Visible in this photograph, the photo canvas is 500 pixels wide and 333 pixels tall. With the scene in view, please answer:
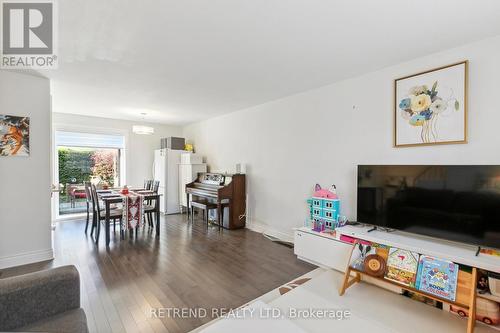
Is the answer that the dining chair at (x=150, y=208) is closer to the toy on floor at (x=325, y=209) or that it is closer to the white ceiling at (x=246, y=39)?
the white ceiling at (x=246, y=39)

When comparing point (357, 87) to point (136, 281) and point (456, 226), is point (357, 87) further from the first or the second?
point (136, 281)

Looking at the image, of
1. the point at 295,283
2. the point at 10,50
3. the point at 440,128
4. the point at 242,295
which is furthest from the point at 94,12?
the point at 440,128

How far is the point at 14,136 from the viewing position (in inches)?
118

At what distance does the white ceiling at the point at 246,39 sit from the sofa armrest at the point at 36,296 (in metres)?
1.84

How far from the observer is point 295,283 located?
8.44ft

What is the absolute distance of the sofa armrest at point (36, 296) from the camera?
1236mm

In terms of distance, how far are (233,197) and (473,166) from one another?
351 cm

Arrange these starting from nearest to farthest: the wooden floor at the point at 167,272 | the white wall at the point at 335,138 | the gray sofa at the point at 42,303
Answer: the gray sofa at the point at 42,303
the wooden floor at the point at 167,272
the white wall at the point at 335,138

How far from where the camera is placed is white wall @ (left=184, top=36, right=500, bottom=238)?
2.20m

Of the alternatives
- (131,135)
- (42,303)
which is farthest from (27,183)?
(131,135)

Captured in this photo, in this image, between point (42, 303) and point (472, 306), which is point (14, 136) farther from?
point (472, 306)

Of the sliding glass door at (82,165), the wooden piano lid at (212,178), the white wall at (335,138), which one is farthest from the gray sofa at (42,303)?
the sliding glass door at (82,165)

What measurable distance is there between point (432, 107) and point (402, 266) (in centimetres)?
166

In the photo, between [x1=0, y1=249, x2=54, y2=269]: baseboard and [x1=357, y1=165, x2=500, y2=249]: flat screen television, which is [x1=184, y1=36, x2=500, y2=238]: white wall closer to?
[x1=357, y1=165, x2=500, y2=249]: flat screen television
